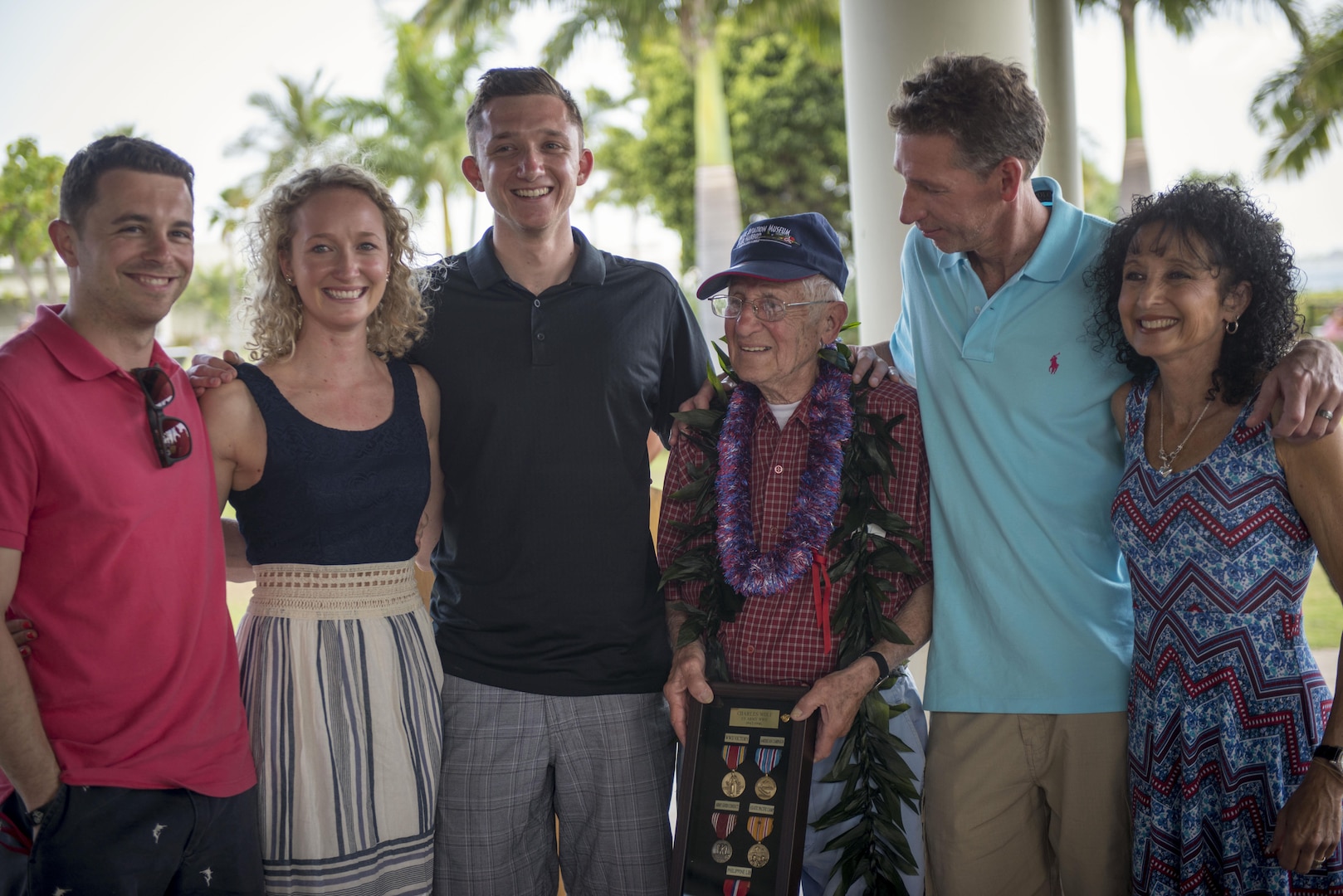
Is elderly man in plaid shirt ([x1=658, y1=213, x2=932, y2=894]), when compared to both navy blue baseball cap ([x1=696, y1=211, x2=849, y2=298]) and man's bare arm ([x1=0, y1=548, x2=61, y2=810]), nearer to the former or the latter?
navy blue baseball cap ([x1=696, y1=211, x2=849, y2=298])

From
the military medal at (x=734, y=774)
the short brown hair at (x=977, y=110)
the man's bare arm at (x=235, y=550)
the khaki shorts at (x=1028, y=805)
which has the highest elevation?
the short brown hair at (x=977, y=110)

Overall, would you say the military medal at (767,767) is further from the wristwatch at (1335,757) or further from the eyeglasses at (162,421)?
the eyeglasses at (162,421)

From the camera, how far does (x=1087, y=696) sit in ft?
8.14

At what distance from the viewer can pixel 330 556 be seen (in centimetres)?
243

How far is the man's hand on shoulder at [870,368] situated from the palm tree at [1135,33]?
513 inches

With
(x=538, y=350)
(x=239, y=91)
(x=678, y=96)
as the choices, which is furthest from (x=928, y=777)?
(x=239, y=91)

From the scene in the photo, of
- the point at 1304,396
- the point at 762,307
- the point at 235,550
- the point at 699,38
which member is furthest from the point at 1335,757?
the point at 699,38

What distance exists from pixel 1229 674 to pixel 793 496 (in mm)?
1073

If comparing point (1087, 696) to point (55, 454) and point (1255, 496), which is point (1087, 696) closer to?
point (1255, 496)

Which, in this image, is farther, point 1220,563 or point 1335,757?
point 1220,563

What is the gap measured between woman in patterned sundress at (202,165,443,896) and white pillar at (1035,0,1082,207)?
7518mm

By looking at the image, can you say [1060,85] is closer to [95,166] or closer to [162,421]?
[95,166]

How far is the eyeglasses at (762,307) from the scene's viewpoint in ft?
8.68

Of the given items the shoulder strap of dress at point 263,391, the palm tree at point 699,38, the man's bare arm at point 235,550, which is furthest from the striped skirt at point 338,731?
the palm tree at point 699,38
